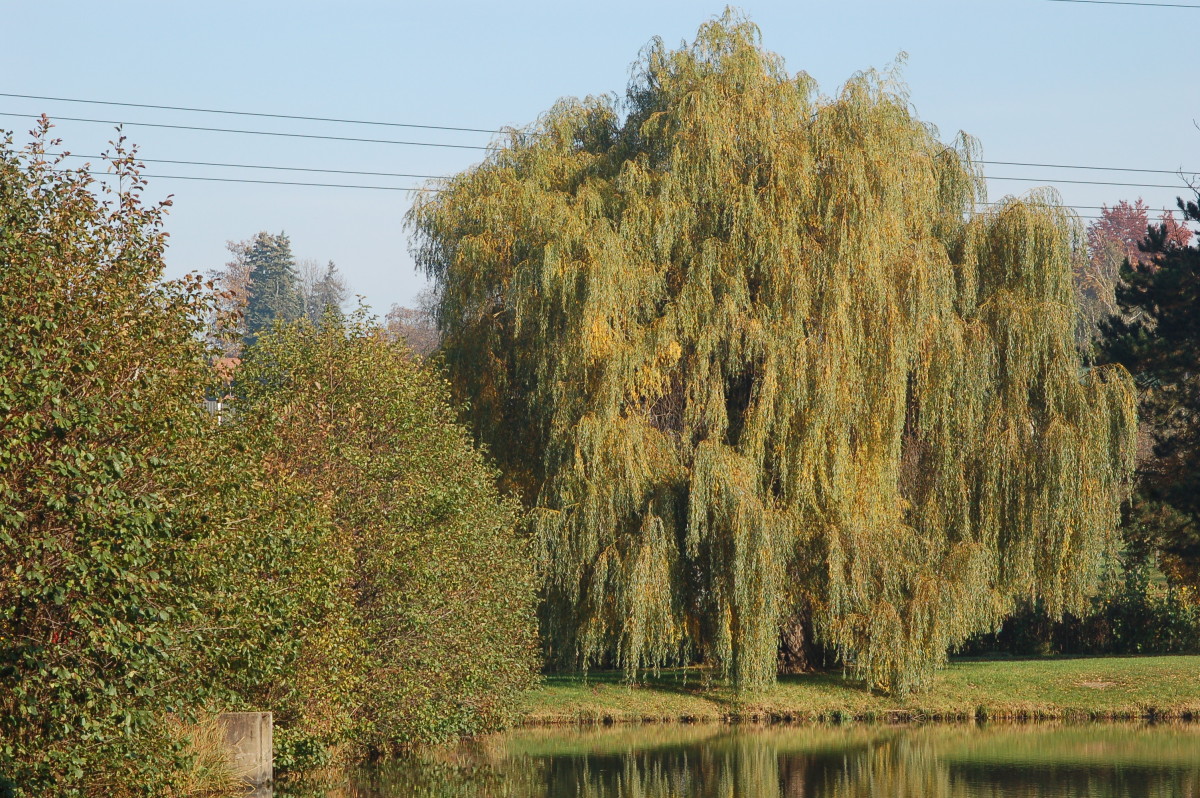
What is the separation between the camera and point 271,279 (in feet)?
341

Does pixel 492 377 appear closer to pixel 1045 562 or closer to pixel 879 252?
pixel 879 252

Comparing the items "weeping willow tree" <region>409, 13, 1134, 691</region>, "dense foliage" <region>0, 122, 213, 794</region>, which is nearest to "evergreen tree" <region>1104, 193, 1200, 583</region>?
"weeping willow tree" <region>409, 13, 1134, 691</region>

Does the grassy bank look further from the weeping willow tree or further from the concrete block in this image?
the concrete block

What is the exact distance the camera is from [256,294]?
339ft

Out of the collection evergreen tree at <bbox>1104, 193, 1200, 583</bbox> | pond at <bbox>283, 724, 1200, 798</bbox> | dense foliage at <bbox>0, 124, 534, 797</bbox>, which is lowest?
pond at <bbox>283, 724, 1200, 798</bbox>

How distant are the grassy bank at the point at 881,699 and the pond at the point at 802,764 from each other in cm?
62

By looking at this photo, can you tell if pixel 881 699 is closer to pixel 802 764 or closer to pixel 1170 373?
pixel 802 764

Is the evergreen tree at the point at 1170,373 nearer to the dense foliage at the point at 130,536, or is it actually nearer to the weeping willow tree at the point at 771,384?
the weeping willow tree at the point at 771,384

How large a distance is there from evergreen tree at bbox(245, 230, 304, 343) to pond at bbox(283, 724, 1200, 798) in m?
78.7

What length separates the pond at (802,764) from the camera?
19719 mm

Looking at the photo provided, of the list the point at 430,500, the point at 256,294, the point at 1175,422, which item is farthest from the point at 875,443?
the point at 256,294

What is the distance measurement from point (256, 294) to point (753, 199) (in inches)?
3221

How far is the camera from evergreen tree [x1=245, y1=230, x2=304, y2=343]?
4011 inches

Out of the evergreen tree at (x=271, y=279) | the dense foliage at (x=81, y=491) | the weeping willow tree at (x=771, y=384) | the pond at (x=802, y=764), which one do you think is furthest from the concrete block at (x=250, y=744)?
the evergreen tree at (x=271, y=279)
